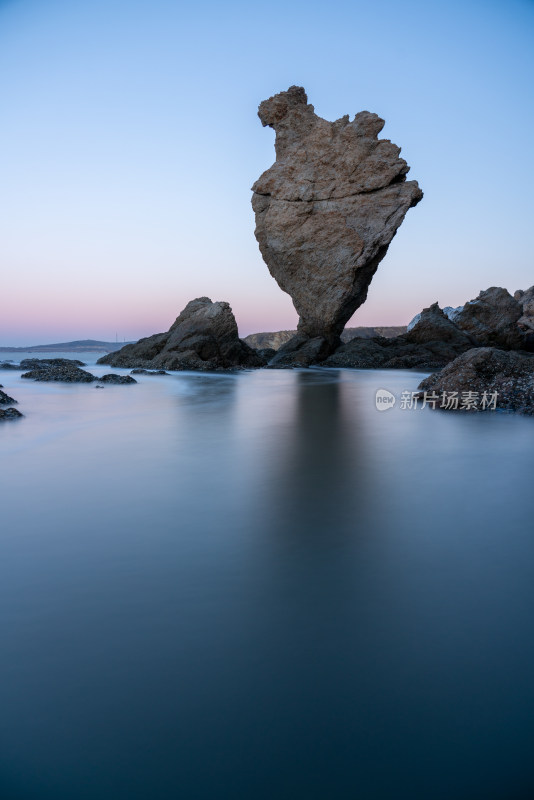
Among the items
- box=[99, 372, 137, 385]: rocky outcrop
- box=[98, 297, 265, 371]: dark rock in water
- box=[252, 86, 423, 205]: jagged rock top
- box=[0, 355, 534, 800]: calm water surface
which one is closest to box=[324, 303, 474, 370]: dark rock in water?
box=[98, 297, 265, 371]: dark rock in water

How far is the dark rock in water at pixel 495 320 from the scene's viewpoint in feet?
109

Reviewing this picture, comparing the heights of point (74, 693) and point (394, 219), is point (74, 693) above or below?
below

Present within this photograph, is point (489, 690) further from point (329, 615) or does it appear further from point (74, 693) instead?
point (74, 693)

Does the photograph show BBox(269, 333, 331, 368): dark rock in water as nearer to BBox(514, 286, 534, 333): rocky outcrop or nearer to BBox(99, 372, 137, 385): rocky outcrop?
BBox(99, 372, 137, 385): rocky outcrop

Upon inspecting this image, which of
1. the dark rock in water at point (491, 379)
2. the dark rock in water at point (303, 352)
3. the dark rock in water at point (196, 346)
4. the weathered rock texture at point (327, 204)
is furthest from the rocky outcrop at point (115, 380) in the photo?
the weathered rock texture at point (327, 204)

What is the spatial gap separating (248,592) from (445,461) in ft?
10.8

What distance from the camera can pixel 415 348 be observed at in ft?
91.0

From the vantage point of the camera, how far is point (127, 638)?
67.4 inches

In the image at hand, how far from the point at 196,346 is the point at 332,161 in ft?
41.2

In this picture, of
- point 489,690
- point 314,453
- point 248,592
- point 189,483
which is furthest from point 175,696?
point 314,453

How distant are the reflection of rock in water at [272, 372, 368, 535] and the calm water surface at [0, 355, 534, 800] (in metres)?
0.03

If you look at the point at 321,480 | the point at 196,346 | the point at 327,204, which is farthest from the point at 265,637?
the point at 327,204

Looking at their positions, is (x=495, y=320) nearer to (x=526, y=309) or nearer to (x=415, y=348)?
(x=415, y=348)

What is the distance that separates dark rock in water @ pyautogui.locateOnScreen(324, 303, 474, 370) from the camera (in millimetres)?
25844
